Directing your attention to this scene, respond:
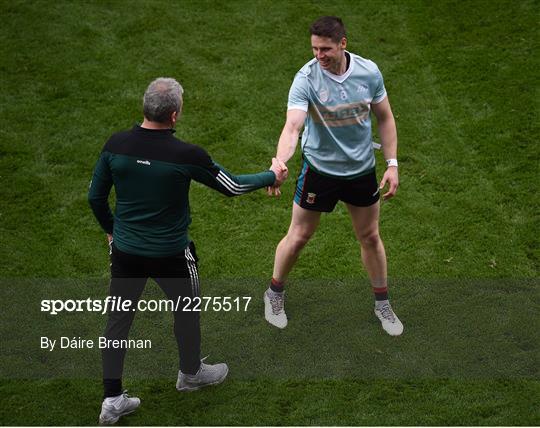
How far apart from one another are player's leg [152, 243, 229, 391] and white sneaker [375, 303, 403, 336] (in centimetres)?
129

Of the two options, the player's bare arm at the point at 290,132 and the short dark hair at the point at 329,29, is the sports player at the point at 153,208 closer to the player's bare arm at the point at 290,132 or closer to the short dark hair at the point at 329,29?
the player's bare arm at the point at 290,132

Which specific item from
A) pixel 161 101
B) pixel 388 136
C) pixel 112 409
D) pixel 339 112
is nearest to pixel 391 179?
pixel 388 136

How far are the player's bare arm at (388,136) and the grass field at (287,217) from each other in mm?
1168

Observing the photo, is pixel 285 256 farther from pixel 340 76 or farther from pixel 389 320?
pixel 340 76

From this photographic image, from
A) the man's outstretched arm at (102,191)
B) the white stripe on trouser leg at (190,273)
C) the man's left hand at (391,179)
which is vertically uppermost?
the man's outstretched arm at (102,191)

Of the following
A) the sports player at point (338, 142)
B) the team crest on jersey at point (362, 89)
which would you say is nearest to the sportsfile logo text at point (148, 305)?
the sports player at point (338, 142)

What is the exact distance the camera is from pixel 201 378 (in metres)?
5.78

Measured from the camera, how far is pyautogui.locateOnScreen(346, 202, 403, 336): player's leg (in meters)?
6.03

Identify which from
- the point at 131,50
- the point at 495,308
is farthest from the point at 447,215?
the point at 131,50

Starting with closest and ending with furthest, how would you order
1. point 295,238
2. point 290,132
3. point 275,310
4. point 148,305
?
point 290,132, point 295,238, point 275,310, point 148,305

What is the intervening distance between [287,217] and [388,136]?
73.8 inches

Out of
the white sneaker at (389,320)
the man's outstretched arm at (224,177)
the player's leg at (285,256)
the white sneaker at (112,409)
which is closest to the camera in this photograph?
the man's outstretched arm at (224,177)

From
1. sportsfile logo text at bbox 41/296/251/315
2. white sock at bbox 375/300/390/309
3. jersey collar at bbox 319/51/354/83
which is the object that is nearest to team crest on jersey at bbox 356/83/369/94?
jersey collar at bbox 319/51/354/83

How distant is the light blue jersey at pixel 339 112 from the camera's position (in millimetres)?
5602
